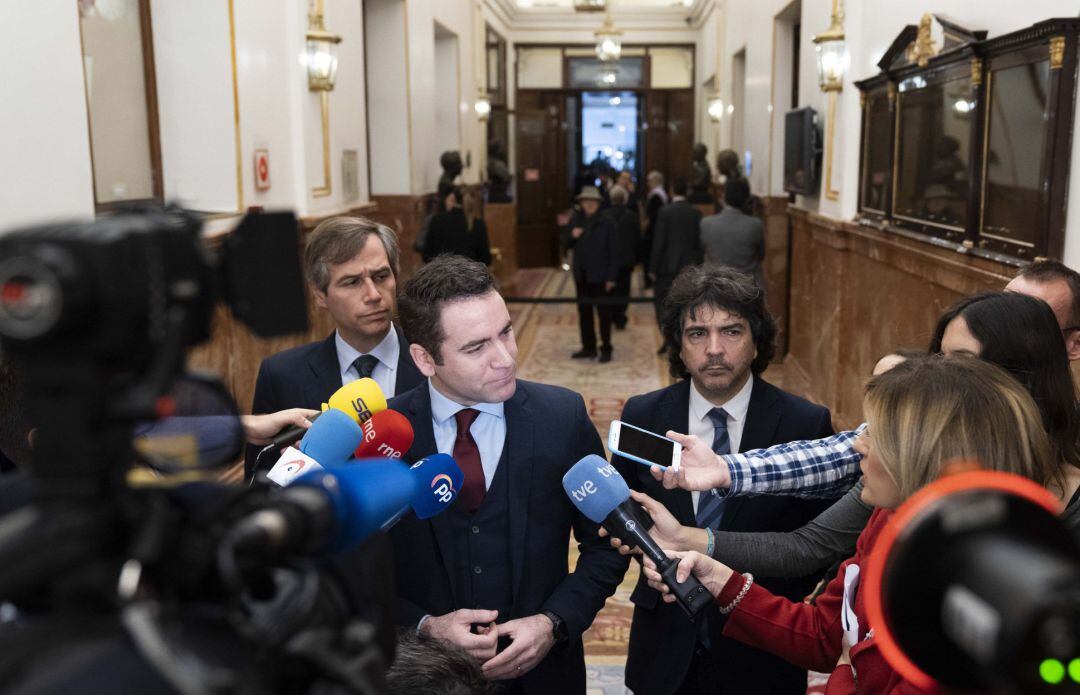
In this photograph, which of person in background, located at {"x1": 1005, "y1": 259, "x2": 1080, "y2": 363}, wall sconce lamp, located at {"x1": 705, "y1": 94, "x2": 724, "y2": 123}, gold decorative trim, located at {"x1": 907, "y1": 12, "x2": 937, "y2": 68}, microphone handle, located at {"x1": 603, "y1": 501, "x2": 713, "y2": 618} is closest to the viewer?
microphone handle, located at {"x1": 603, "y1": 501, "x2": 713, "y2": 618}

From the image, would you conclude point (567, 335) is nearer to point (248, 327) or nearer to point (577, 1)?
point (577, 1)

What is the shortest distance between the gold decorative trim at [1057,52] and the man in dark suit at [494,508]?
101 inches

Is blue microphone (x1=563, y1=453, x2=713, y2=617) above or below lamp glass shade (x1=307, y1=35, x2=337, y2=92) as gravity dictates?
below

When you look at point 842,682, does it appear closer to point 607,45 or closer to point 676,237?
point 676,237

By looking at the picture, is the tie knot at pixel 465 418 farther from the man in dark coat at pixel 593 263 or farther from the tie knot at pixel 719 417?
the man in dark coat at pixel 593 263

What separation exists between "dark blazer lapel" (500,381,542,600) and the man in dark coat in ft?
27.6

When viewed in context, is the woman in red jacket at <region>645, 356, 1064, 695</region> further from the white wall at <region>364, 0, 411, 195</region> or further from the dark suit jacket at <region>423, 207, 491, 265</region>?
the white wall at <region>364, 0, 411, 195</region>

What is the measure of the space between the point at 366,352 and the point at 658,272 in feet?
25.7

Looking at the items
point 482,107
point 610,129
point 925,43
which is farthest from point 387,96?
point 610,129

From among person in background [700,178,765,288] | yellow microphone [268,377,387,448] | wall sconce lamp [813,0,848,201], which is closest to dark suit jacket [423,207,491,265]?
person in background [700,178,765,288]

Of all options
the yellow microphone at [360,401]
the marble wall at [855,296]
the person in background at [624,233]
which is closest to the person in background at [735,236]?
the marble wall at [855,296]

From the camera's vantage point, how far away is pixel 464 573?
252 centimetres

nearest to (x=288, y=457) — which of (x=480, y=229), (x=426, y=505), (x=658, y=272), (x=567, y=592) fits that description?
(x=426, y=505)

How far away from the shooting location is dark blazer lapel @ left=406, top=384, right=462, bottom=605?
250 cm
